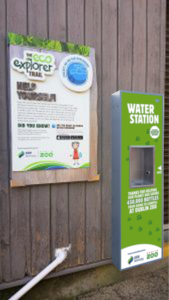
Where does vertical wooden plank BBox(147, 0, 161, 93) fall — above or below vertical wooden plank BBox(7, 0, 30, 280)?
above

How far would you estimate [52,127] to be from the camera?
6.20 feet

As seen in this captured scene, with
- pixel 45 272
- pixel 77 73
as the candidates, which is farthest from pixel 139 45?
pixel 45 272

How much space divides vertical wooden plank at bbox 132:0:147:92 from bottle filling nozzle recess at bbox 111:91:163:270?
390 millimetres

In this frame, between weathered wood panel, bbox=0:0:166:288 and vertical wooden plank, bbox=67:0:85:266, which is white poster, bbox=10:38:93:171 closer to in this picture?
weathered wood panel, bbox=0:0:166:288

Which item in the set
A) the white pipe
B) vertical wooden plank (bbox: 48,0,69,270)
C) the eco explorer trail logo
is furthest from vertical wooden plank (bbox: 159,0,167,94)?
the white pipe

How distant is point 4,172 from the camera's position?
1.80m

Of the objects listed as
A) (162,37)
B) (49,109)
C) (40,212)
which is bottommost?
(40,212)

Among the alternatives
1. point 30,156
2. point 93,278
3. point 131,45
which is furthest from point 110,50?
point 93,278

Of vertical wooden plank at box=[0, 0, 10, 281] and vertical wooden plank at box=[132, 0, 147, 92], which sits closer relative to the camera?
vertical wooden plank at box=[0, 0, 10, 281]

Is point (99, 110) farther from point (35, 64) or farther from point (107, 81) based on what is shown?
point (35, 64)

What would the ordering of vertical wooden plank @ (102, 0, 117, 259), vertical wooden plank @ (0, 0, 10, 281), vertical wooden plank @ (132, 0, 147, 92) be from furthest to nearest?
vertical wooden plank @ (132, 0, 147, 92) < vertical wooden plank @ (102, 0, 117, 259) < vertical wooden plank @ (0, 0, 10, 281)

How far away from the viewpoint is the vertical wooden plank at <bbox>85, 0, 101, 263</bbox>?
80.3 inches

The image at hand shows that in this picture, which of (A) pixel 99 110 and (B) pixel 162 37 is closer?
(A) pixel 99 110

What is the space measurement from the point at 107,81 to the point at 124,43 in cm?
44
